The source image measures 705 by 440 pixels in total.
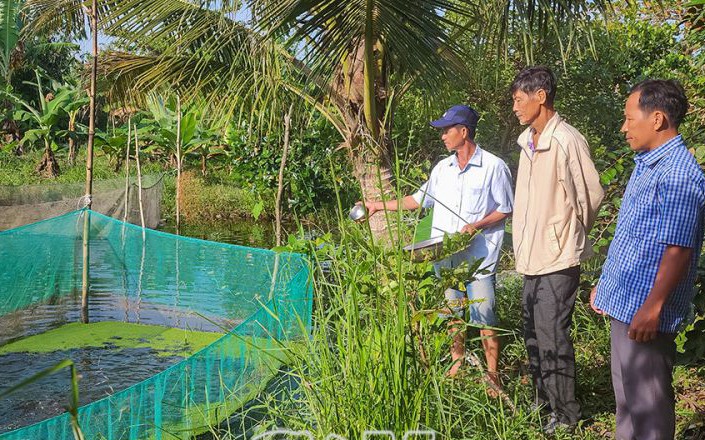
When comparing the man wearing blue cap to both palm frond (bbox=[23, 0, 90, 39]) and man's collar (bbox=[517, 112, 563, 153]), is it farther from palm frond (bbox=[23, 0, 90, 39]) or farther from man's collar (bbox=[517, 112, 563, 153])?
palm frond (bbox=[23, 0, 90, 39])

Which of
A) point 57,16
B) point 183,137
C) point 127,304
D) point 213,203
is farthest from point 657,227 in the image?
point 213,203

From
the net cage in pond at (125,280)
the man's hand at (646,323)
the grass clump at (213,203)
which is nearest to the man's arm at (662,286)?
the man's hand at (646,323)

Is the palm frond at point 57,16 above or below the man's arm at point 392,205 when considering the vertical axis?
above

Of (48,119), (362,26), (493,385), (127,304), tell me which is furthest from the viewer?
(48,119)

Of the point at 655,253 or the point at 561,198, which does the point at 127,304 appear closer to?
the point at 561,198

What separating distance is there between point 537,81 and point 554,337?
91 cm

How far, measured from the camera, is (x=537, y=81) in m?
2.87

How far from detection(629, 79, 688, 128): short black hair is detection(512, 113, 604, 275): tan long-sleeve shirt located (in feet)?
2.02

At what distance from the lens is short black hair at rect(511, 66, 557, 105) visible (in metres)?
2.87

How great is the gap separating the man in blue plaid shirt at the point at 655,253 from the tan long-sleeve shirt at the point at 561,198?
516 millimetres

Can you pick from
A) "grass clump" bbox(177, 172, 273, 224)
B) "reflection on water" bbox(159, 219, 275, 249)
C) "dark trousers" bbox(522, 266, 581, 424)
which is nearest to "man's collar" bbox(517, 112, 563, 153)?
"dark trousers" bbox(522, 266, 581, 424)

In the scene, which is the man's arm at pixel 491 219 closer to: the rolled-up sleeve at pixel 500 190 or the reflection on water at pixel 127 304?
the rolled-up sleeve at pixel 500 190

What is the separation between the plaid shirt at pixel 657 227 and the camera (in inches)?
85.6

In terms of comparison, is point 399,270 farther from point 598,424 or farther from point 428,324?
point 598,424
